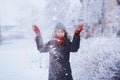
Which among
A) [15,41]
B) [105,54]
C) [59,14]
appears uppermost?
[59,14]

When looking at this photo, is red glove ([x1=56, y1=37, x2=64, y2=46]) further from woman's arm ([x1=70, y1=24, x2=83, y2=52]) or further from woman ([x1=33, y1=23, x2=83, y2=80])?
woman's arm ([x1=70, y1=24, x2=83, y2=52])

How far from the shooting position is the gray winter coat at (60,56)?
3.03 meters

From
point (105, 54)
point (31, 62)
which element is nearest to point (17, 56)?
point (31, 62)

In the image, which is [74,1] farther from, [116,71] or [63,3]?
[116,71]

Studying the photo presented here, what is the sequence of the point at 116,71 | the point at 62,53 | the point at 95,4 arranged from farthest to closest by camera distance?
the point at 95,4, the point at 116,71, the point at 62,53

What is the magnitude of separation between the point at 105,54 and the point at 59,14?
2.48ft

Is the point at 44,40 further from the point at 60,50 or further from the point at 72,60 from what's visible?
the point at 72,60

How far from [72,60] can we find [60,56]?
0.74ft

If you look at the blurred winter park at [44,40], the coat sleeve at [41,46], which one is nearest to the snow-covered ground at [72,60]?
the blurred winter park at [44,40]

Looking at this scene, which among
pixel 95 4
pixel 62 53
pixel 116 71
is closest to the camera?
pixel 62 53

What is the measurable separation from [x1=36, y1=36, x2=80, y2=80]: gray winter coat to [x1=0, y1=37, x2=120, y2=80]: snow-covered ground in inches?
4.9

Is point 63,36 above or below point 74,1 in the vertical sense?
below

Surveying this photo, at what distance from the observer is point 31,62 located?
10.6 feet

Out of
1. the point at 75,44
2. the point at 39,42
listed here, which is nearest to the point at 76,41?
the point at 75,44
